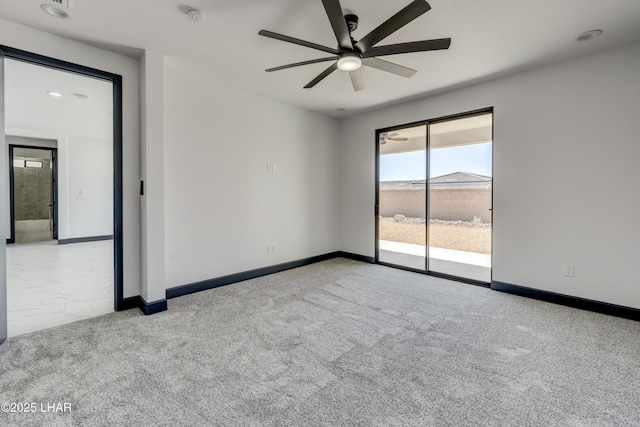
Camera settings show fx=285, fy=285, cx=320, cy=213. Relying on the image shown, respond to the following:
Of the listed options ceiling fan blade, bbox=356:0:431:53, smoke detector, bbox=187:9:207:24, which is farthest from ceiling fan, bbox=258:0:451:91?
smoke detector, bbox=187:9:207:24

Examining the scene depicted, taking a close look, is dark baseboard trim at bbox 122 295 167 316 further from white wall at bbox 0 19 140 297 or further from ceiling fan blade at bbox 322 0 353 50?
ceiling fan blade at bbox 322 0 353 50

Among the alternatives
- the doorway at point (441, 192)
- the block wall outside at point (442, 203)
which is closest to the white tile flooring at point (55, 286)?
the doorway at point (441, 192)

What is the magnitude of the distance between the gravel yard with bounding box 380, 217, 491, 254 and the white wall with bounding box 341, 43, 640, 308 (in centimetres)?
91

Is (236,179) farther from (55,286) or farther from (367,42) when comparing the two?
(55,286)

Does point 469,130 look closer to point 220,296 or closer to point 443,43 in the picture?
point 443,43

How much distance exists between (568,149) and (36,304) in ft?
20.3

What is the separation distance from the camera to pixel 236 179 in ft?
13.2

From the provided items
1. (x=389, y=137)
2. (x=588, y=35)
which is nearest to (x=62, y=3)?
(x=389, y=137)

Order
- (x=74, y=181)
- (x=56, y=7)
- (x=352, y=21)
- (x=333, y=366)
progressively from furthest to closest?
(x=74, y=181) < (x=352, y=21) < (x=56, y=7) < (x=333, y=366)

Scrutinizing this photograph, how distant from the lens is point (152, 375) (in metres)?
1.96

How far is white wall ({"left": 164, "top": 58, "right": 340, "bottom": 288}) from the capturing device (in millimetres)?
3439

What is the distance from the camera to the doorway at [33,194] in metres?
7.18

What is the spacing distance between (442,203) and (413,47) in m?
3.06

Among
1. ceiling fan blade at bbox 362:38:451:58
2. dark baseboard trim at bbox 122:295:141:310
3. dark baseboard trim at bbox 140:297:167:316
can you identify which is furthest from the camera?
dark baseboard trim at bbox 122:295:141:310
